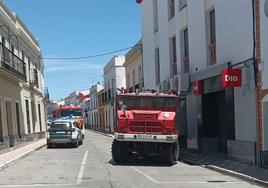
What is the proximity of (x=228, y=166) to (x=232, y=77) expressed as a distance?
3116mm

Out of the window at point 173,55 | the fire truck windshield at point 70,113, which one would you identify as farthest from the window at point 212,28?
the fire truck windshield at point 70,113

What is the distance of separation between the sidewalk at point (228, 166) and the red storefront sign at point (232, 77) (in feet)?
9.25

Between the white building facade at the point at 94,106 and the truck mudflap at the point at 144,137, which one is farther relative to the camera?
the white building facade at the point at 94,106

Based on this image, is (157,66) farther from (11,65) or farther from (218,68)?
(218,68)

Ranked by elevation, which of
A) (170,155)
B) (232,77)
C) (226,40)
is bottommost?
(170,155)

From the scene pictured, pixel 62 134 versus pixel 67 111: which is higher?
pixel 67 111

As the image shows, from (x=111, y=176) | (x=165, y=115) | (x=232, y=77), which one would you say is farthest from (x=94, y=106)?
(x=111, y=176)

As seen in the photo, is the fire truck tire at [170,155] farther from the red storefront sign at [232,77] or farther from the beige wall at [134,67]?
the beige wall at [134,67]

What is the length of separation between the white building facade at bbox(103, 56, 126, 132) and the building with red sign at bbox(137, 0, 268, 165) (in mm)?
25679

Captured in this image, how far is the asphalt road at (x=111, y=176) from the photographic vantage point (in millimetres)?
13742

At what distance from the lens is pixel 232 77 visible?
17.8 meters

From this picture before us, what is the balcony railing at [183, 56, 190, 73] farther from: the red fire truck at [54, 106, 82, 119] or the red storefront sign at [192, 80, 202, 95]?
the red fire truck at [54, 106, 82, 119]

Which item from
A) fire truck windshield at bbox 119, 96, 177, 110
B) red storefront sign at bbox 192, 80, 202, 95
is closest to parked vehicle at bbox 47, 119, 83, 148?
red storefront sign at bbox 192, 80, 202, 95

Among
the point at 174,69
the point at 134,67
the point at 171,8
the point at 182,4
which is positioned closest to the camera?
the point at 182,4
